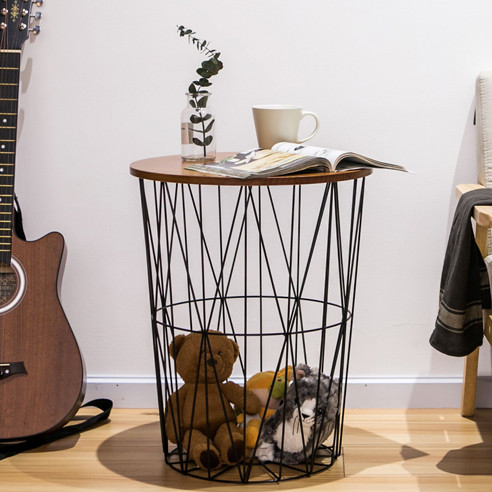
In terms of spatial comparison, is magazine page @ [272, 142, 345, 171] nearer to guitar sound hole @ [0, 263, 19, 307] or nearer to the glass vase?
the glass vase

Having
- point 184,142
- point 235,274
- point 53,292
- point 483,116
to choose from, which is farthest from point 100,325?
point 483,116

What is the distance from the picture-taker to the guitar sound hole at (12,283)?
172cm

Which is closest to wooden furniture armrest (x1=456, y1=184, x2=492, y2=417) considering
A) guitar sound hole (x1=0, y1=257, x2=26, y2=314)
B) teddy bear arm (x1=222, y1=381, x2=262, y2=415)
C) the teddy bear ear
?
teddy bear arm (x1=222, y1=381, x2=262, y2=415)

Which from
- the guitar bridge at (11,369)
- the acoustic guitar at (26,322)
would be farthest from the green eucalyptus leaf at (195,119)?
the guitar bridge at (11,369)

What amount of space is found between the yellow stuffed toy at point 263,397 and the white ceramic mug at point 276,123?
47 cm

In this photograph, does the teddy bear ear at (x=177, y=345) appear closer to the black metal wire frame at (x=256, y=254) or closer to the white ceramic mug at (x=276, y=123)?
the black metal wire frame at (x=256, y=254)

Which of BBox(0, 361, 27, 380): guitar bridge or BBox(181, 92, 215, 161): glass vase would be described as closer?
BBox(181, 92, 215, 161): glass vase

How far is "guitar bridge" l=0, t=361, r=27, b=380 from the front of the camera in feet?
5.52

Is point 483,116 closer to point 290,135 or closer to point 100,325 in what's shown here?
point 290,135

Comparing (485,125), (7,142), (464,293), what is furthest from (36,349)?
(485,125)

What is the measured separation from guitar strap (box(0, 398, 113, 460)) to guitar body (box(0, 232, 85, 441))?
0.9 inches

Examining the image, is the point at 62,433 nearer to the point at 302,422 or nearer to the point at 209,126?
the point at 302,422

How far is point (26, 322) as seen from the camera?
171 centimetres

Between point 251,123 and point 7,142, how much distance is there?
55 centimetres
